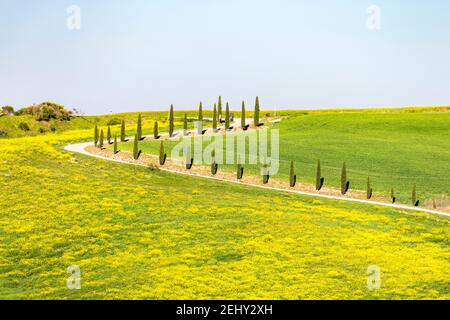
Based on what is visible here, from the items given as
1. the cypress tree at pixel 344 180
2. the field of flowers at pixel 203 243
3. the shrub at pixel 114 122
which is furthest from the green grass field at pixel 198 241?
the shrub at pixel 114 122

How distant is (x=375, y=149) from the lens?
330ft

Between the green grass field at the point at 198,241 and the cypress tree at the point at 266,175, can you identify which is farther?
the cypress tree at the point at 266,175

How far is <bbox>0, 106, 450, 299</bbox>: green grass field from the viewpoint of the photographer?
41.3 meters

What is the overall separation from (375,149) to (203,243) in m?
58.3

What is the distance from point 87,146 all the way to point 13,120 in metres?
47.1

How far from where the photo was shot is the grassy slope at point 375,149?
80688mm

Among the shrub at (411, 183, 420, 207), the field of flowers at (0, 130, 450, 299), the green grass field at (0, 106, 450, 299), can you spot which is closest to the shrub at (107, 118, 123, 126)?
the green grass field at (0, 106, 450, 299)

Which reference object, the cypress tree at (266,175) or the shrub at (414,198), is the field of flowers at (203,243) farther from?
the shrub at (414,198)

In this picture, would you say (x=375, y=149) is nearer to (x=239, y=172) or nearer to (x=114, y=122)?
(x=239, y=172)

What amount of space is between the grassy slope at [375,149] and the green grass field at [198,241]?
6918 mm

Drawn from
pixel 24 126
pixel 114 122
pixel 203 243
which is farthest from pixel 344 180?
pixel 114 122

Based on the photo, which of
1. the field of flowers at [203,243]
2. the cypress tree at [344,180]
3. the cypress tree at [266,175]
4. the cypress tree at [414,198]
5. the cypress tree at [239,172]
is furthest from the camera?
the cypress tree at [239,172]

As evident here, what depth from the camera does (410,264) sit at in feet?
153
